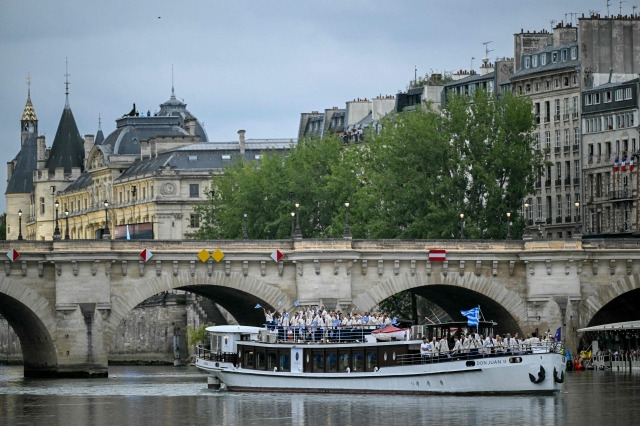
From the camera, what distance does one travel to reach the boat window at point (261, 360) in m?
102

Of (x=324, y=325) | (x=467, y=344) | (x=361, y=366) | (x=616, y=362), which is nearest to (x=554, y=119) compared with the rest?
(x=616, y=362)

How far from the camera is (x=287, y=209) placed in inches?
5610

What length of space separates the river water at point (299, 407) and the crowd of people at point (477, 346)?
7.34ft

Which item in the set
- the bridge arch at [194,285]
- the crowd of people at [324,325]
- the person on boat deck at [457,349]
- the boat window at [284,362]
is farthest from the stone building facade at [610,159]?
the person on boat deck at [457,349]

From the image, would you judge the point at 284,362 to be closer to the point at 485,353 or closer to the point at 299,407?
the point at 299,407

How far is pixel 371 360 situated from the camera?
326ft

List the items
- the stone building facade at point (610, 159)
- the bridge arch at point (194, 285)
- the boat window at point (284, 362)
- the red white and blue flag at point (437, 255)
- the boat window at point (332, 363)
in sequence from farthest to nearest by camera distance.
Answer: the stone building facade at point (610, 159), the red white and blue flag at point (437, 255), the bridge arch at point (194, 285), the boat window at point (284, 362), the boat window at point (332, 363)

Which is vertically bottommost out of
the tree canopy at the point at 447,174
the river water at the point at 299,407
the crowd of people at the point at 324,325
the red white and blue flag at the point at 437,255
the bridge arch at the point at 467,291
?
the river water at the point at 299,407

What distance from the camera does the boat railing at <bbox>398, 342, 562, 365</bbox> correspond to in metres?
95.7

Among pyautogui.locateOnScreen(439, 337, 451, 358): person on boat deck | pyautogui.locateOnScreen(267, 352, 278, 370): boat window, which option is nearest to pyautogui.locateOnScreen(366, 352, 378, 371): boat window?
pyautogui.locateOnScreen(439, 337, 451, 358): person on boat deck

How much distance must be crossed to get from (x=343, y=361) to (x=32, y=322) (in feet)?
61.0

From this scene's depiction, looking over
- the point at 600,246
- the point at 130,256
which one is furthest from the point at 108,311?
the point at 600,246

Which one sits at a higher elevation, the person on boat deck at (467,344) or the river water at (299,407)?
the person on boat deck at (467,344)

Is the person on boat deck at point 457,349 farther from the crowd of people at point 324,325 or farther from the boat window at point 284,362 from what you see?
the boat window at point 284,362
